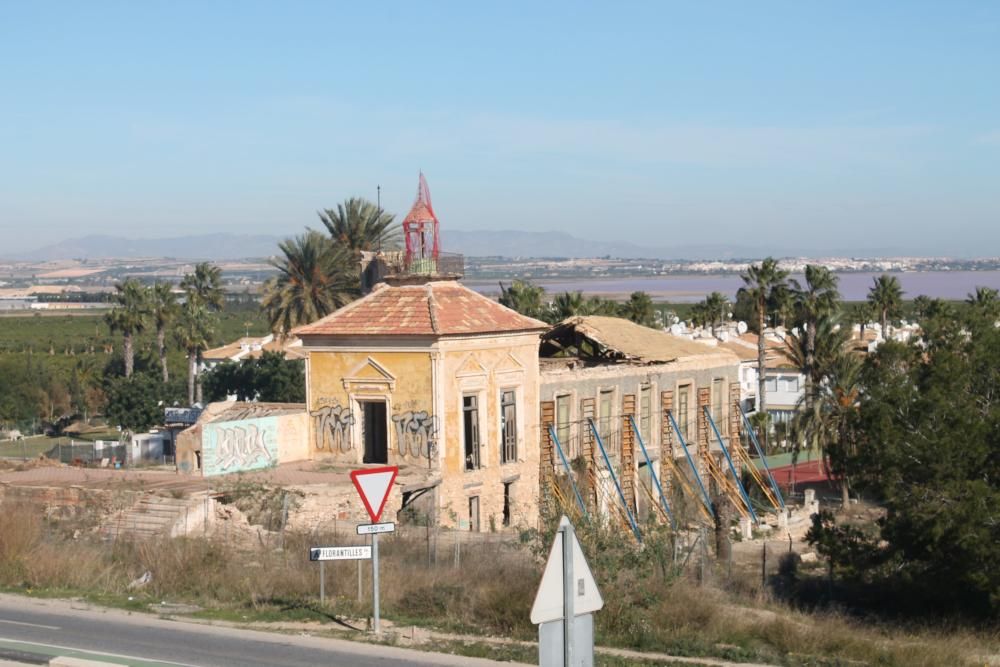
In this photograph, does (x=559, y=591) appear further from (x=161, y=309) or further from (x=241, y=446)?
(x=161, y=309)

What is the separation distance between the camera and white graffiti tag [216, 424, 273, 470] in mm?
33781

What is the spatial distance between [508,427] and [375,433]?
3.63 metres

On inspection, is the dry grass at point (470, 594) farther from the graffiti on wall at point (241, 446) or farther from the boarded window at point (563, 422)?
the boarded window at point (563, 422)

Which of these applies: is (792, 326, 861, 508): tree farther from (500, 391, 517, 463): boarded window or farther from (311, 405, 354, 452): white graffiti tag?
(311, 405, 354, 452): white graffiti tag

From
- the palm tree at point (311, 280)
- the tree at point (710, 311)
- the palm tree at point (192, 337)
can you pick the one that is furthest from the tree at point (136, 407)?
the tree at point (710, 311)

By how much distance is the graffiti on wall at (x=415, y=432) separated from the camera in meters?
34.0

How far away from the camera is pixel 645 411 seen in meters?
43.2

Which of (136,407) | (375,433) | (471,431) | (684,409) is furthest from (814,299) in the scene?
(136,407)

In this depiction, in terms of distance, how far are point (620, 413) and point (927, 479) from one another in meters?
16.9

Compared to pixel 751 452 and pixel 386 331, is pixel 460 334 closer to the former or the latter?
pixel 386 331

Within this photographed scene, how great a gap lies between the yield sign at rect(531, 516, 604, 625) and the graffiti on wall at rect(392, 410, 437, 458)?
23697mm

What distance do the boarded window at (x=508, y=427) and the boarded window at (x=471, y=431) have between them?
3.77ft

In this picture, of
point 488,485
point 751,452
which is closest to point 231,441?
point 488,485

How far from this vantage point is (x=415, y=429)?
34.2 meters
